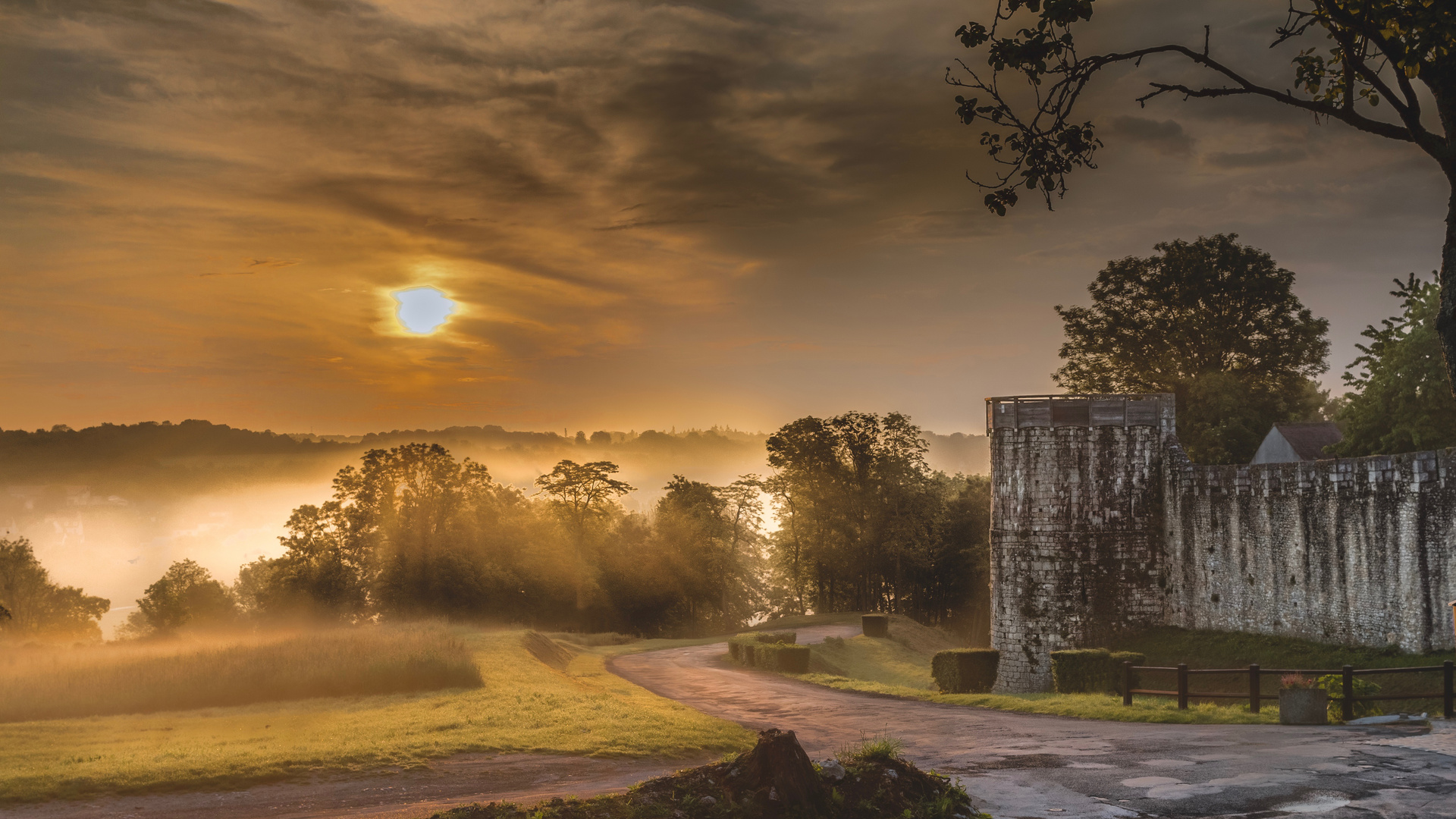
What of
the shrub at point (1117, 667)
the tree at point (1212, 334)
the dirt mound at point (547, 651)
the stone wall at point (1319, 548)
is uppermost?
the tree at point (1212, 334)

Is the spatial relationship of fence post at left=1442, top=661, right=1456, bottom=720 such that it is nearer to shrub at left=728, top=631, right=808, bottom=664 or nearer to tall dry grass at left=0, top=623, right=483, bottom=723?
tall dry grass at left=0, top=623, right=483, bottom=723

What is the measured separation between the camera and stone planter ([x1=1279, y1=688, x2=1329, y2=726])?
17.4 meters

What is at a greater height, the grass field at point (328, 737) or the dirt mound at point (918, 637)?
the grass field at point (328, 737)

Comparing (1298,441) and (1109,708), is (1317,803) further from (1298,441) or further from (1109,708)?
(1298,441)

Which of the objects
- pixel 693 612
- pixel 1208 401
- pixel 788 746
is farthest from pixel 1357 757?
pixel 693 612

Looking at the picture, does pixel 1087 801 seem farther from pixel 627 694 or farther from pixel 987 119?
pixel 627 694

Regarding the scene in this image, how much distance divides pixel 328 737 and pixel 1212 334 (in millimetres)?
46655

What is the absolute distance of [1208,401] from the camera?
4656cm

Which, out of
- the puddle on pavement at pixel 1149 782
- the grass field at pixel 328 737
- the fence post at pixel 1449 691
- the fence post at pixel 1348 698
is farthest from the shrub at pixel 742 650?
the puddle on pavement at pixel 1149 782

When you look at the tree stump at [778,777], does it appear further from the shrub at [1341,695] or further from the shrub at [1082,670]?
the shrub at [1082,670]

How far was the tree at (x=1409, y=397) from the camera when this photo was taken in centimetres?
3259

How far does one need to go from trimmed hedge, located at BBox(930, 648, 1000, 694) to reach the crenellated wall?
3969 millimetres

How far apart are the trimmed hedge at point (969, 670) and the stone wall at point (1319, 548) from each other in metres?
7.23

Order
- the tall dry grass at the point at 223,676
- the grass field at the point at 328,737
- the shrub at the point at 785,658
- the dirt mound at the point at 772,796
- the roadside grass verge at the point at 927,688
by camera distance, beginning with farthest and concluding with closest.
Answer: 1. the shrub at the point at 785,658
2. the tall dry grass at the point at 223,676
3. the roadside grass verge at the point at 927,688
4. the grass field at the point at 328,737
5. the dirt mound at the point at 772,796
